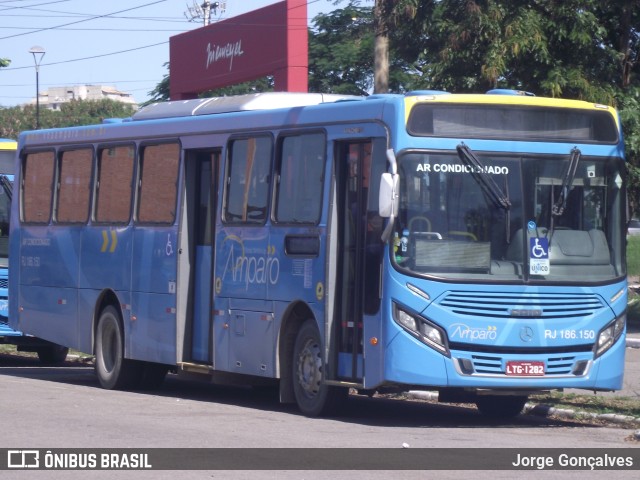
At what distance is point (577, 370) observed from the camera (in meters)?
12.1

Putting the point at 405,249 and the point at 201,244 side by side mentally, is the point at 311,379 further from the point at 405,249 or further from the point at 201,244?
the point at 201,244

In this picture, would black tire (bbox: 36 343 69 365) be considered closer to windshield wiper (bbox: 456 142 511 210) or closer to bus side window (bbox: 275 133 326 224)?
bus side window (bbox: 275 133 326 224)

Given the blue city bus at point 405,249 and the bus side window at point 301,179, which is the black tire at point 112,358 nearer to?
the blue city bus at point 405,249

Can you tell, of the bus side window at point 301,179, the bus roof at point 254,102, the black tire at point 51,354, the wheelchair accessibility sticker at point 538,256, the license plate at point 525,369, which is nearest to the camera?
the license plate at point 525,369

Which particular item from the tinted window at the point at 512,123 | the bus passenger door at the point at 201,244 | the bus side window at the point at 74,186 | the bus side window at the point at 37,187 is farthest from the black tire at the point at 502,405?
the bus side window at the point at 37,187

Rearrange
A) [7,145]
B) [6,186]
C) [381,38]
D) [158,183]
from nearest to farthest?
[158,183] < [6,186] < [7,145] < [381,38]

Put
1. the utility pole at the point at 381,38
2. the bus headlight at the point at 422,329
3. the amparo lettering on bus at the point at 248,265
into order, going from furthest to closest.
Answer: the utility pole at the point at 381,38 → the amparo lettering on bus at the point at 248,265 → the bus headlight at the point at 422,329

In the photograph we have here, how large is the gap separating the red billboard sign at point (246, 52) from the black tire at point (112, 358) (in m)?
8.68

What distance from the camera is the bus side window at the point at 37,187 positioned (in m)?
18.1

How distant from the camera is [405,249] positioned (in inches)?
461

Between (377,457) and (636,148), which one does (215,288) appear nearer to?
(377,457)

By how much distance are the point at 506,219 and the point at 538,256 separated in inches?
18.6

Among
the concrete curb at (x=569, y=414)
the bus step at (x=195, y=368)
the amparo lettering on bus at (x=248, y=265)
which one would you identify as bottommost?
the concrete curb at (x=569, y=414)

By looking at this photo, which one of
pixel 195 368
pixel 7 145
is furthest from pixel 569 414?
pixel 7 145
